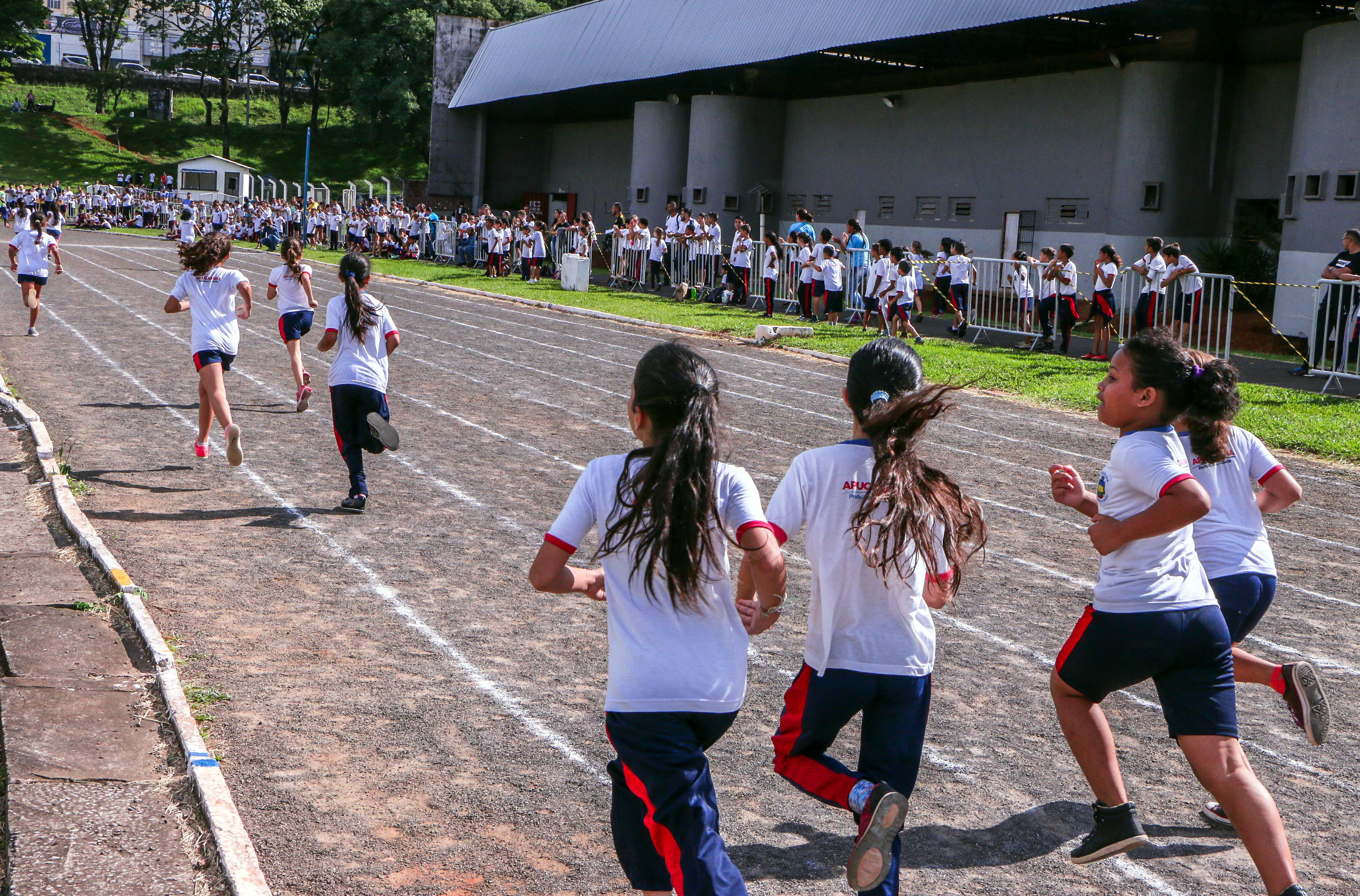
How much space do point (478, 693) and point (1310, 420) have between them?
1144 cm

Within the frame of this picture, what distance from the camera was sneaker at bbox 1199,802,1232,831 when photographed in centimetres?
457

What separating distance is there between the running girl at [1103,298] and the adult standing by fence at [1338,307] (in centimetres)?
264

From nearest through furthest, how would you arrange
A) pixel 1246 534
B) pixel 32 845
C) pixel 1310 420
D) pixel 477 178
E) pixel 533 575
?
pixel 533 575 < pixel 32 845 < pixel 1246 534 < pixel 1310 420 < pixel 477 178

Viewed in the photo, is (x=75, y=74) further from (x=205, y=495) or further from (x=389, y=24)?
(x=205, y=495)

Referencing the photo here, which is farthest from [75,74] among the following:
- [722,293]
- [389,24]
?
[722,293]

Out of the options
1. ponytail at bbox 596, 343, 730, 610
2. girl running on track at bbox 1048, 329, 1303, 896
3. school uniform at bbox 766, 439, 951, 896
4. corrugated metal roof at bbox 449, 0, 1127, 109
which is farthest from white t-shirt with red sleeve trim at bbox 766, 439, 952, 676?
corrugated metal roof at bbox 449, 0, 1127, 109

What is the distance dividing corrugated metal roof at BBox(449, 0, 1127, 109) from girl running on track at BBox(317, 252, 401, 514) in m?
16.7

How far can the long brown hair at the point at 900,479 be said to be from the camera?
138 inches

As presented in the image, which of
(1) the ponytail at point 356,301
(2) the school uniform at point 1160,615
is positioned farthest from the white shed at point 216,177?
(2) the school uniform at point 1160,615

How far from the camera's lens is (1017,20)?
2336 cm

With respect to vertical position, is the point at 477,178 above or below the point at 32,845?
above

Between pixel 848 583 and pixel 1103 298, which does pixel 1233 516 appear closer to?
pixel 848 583

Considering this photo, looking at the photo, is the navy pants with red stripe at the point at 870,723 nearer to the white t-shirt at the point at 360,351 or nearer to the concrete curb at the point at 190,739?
the concrete curb at the point at 190,739

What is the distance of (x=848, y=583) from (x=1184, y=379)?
126cm
